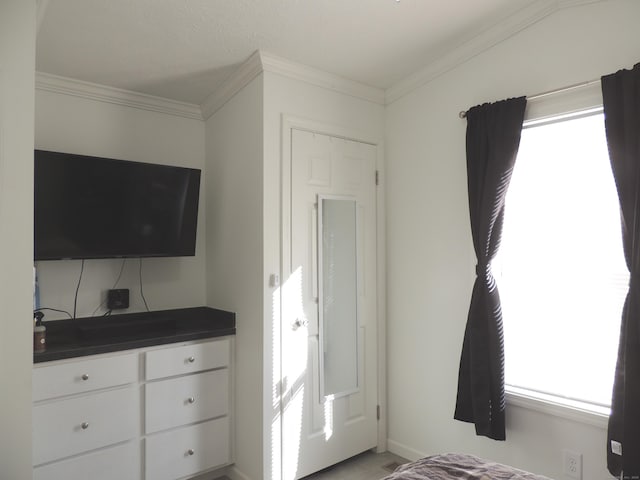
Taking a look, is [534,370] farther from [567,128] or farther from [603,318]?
[567,128]

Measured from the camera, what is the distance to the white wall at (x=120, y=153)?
2.52 m

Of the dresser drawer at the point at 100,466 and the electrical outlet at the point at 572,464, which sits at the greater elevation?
the electrical outlet at the point at 572,464

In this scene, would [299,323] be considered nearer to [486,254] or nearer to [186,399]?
[186,399]

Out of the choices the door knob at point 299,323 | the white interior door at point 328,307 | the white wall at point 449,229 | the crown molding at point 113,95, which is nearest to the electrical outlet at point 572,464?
the white wall at point 449,229

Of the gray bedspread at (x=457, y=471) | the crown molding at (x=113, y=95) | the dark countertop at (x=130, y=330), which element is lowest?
the gray bedspread at (x=457, y=471)

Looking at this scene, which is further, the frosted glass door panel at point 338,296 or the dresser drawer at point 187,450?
the frosted glass door panel at point 338,296

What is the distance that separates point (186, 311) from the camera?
2.93m

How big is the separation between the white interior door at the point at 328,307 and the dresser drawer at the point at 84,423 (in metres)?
0.84

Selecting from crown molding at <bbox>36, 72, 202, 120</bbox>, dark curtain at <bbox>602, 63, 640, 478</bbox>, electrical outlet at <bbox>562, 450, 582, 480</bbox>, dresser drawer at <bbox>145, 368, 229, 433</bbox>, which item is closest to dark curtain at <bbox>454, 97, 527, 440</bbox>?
electrical outlet at <bbox>562, 450, 582, 480</bbox>

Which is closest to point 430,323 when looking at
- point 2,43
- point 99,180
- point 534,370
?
point 534,370

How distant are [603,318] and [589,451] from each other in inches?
23.3

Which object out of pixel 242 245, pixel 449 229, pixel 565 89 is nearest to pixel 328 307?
pixel 242 245

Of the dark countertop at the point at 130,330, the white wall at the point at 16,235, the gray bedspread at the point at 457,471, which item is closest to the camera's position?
the gray bedspread at the point at 457,471

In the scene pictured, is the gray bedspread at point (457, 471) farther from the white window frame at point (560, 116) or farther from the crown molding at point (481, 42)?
the crown molding at point (481, 42)
